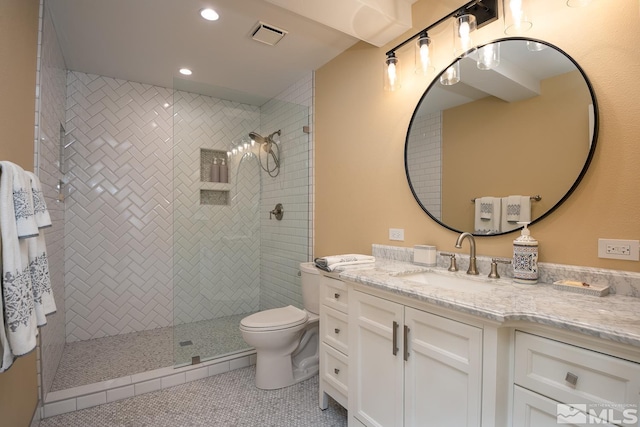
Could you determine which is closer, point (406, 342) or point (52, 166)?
point (406, 342)

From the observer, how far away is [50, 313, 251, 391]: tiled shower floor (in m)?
2.45

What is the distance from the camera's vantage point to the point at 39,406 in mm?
1955

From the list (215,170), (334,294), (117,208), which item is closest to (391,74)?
(334,294)

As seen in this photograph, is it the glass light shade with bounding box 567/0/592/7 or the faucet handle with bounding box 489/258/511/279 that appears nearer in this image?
the glass light shade with bounding box 567/0/592/7

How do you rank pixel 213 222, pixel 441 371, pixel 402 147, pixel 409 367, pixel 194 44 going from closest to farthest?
1. pixel 441 371
2. pixel 409 367
3. pixel 402 147
4. pixel 194 44
5. pixel 213 222

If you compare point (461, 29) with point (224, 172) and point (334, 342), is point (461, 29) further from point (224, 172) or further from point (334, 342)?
point (224, 172)

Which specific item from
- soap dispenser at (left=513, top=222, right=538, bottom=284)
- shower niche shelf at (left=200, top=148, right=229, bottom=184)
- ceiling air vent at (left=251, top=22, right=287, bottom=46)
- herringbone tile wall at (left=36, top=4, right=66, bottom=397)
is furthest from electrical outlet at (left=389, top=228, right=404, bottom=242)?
herringbone tile wall at (left=36, top=4, right=66, bottom=397)

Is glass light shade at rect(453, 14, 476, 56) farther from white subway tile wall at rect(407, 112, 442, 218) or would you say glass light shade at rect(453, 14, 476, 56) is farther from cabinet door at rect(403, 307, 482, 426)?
cabinet door at rect(403, 307, 482, 426)

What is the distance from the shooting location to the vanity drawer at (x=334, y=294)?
1.86m

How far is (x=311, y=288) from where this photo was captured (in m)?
2.67

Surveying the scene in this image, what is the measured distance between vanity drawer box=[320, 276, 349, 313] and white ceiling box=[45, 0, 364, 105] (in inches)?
73.4

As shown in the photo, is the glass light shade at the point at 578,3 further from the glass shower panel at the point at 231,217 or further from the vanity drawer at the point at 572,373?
the glass shower panel at the point at 231,217

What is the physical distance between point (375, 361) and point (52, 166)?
268cm

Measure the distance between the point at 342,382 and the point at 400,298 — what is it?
785 mm
